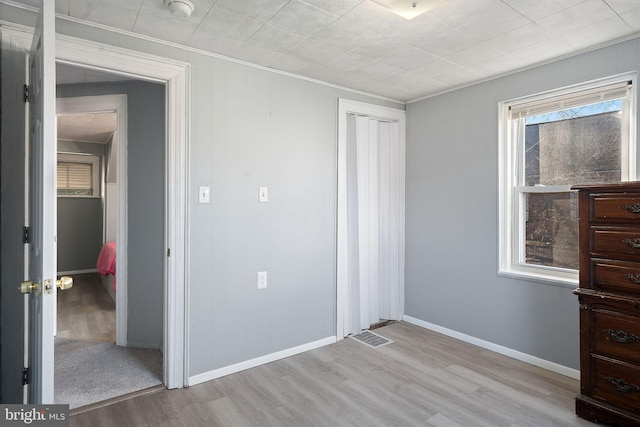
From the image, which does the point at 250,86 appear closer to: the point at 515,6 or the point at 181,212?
the point at 181,212

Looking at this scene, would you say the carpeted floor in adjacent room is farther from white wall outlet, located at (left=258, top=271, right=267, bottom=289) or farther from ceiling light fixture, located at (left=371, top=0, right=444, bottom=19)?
ceiling light fixture, located at (left=371, top=0, right=444, bottom=19)

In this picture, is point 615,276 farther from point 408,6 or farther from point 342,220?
point 342,220

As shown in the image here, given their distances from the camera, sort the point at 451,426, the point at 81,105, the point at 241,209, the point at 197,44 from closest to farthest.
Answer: the point at 451,426 → the point at 197,44 → the point at 241,209 → the point at 81,105

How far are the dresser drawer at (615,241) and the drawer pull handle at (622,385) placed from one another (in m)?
0.68

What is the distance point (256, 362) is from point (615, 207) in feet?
8.37

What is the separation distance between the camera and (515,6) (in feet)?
6.26

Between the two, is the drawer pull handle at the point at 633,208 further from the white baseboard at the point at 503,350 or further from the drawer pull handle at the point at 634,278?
the white baseboard at the point at 503,350

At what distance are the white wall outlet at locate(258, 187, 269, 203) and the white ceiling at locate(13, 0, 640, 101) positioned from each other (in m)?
0.95

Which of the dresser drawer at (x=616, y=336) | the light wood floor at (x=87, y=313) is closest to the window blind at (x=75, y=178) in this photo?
the light wood floor at (x=87, y=313)

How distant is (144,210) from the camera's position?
3.20 m

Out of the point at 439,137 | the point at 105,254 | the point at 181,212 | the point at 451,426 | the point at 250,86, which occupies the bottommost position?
the point at 451,426

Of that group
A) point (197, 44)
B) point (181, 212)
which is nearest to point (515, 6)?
point (197, 44)

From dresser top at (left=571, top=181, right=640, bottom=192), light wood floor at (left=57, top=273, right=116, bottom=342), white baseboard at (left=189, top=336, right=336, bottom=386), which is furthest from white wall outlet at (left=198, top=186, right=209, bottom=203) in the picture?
dresser top at (left=571, top=181, right=640, bottom=192)

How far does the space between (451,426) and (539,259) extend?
5.21ft
